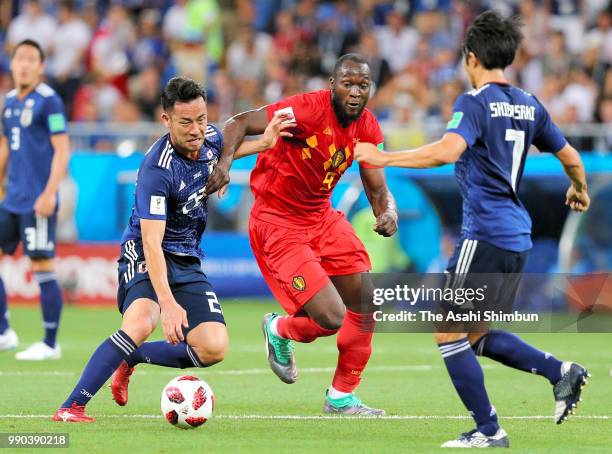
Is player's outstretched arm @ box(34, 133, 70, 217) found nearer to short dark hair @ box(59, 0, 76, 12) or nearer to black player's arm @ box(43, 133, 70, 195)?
black player's arm @ box(43, 133, 70, 195)

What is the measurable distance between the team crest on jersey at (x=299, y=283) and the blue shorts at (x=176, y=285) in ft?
2.27

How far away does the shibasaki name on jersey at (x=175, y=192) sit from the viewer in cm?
794

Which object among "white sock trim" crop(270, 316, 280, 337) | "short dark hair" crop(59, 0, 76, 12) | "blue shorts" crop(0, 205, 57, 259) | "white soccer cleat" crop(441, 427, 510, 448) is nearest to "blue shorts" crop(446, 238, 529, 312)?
"white soccer cleat" crop(441, 427, 510, 448)

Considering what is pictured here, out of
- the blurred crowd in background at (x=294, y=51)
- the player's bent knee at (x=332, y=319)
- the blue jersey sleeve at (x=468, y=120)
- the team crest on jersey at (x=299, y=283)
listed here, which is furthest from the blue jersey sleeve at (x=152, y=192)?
the blurred crowd in background at (x=294, y=51)

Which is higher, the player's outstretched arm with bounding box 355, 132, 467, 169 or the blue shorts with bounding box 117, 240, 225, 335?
the player's outstretched arm with bounding box 355, 132, 467, 169

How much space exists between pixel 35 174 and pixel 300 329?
4.42 metres

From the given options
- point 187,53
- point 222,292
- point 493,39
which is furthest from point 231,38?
point 493,39

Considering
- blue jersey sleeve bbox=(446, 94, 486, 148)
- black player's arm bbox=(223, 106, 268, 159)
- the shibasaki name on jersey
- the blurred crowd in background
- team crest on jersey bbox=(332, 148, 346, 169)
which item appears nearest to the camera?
blue jersey sleeve bbox=(446, 94, 486, 148)

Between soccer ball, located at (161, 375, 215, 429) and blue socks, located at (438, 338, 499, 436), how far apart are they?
5.28 ft

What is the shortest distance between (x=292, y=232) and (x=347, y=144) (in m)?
0.75

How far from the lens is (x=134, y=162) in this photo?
18500mm

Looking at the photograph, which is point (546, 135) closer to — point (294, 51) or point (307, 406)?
point (307, 406)

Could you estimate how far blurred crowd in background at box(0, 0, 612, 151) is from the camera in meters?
19.2

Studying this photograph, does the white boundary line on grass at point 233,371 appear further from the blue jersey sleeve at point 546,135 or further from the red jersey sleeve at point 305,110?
the blue jersey sleeve at point 546,135
